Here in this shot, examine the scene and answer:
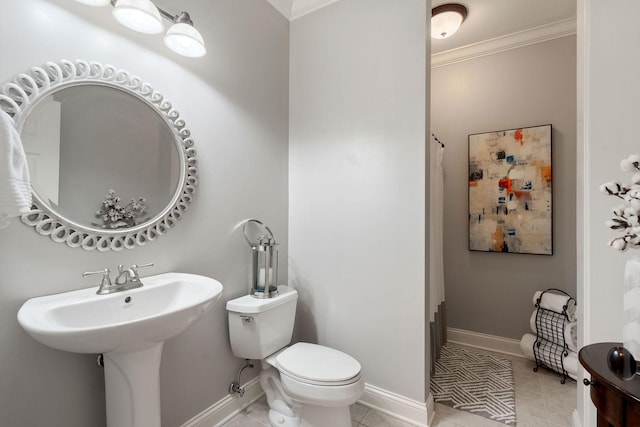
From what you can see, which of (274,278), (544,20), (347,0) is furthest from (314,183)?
(544,20)

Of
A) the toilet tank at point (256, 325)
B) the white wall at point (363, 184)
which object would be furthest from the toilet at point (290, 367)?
the white wall at point (363, 184)

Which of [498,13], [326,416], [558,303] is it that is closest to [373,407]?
[326,416]

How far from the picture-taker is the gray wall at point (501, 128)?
2338 mm

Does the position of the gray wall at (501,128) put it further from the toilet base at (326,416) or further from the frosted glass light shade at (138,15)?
the frosted glass light shade at (138,15)

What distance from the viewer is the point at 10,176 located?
2.68ft

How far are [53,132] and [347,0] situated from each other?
1.88 meters

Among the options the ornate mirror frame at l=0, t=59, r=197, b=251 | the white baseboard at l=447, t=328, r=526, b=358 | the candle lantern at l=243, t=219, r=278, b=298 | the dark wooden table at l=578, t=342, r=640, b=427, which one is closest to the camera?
the dark wooden table at l=578, t=342, r=640, b=427

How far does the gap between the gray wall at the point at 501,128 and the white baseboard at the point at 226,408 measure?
1.95m

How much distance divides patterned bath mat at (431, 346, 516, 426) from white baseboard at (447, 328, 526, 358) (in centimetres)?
14

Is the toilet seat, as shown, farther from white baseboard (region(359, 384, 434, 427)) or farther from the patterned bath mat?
the patterned bath mat

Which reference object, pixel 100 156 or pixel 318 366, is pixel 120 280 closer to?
pixel 100 156

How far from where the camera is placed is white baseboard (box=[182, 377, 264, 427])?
157 cm

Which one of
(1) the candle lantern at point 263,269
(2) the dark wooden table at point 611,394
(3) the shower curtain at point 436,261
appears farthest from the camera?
Answer: (3) the shower curtain at point 436,261

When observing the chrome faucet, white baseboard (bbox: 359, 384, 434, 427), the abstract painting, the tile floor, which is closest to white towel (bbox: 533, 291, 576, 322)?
the abstract painting
